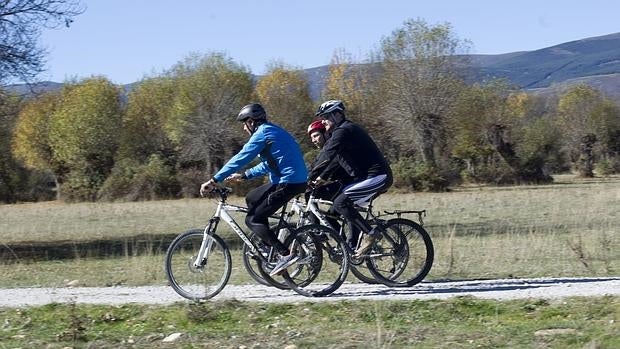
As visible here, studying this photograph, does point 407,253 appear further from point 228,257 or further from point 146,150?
point 146,150

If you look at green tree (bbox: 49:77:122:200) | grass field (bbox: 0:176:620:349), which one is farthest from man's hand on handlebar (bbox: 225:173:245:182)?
Answer: green tree (bbox: 49:77:122:200)

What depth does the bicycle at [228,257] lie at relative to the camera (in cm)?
1013

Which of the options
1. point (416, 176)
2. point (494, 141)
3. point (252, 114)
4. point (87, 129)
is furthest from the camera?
point (87, 129)

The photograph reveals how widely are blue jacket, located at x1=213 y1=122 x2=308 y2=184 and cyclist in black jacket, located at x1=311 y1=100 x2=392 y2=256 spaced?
0.48 meters

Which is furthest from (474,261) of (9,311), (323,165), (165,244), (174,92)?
(174,92)

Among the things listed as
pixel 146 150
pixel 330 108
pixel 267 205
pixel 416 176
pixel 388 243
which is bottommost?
pixel 416 176

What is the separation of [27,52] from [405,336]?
15.0 metres

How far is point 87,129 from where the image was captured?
6084 centimetres

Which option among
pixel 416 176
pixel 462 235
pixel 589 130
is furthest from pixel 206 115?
pixel 462 235

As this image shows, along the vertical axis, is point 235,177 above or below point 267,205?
above

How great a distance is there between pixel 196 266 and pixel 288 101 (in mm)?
45958

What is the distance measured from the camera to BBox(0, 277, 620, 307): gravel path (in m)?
9.78

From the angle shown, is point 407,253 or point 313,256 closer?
point 313,256

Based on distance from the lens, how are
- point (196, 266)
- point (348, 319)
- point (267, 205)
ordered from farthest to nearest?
point (196, 266), point (267, 205), point (348, 319)
